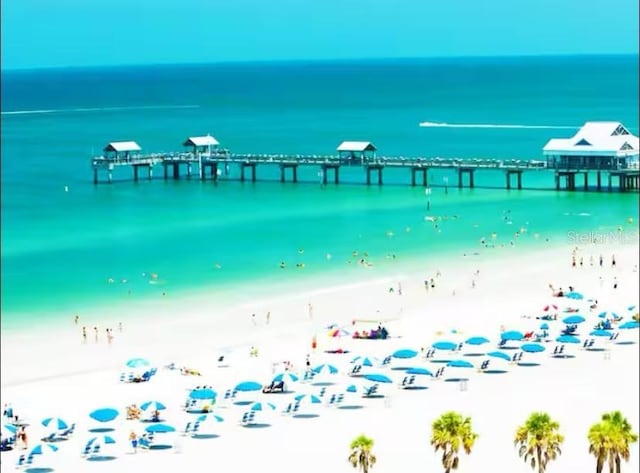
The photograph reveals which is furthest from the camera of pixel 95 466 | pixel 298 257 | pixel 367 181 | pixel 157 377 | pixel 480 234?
pixel 367 181

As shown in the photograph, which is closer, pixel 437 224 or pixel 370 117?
pixel 437 224

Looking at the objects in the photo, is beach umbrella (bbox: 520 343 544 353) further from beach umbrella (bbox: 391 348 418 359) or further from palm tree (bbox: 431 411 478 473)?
palm tree (bbox: 431 411 478 473)

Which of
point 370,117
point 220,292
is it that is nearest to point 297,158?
point 220,292

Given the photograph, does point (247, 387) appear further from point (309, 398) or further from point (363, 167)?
point (363, 167)

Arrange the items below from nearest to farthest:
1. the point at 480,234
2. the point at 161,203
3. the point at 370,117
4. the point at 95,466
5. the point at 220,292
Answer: the point at 95,466, the point at 220,292, the point at 480,234, the point at 161,203, the point at 370,117

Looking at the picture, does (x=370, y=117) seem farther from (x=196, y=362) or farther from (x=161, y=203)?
(x=196, y=362)
